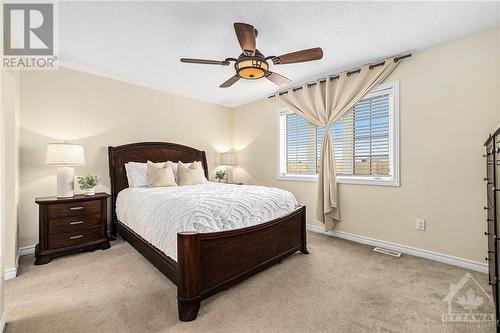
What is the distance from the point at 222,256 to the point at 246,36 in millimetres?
1861

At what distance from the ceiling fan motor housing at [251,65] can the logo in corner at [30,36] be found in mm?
1688

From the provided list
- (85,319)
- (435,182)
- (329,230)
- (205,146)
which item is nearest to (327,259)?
(329,230)

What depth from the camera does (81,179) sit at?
10.3 feet

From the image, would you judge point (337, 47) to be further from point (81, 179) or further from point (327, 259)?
point (81, 179)

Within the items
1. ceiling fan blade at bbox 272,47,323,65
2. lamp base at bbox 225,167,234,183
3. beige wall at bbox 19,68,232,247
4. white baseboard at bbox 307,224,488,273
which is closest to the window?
white baseboard at bbox 307,224,488,273

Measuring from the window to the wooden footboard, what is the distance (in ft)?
4.60

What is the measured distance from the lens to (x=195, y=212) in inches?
75.7

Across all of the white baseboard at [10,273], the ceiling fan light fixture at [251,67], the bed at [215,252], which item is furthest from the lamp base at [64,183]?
the ceiling fan light fixture at [251,67]

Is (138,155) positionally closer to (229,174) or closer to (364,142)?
(229,174)

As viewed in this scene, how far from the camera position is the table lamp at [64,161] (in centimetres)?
273

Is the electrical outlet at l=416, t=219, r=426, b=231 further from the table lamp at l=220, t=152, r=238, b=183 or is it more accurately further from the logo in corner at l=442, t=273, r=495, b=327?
the table lamp at l=220, t=152, r=238, b=183

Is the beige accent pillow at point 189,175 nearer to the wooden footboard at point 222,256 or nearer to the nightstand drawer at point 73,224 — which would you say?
the nightstand drawer at point 73,224

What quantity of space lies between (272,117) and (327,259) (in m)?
2.76

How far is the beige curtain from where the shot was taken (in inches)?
125
